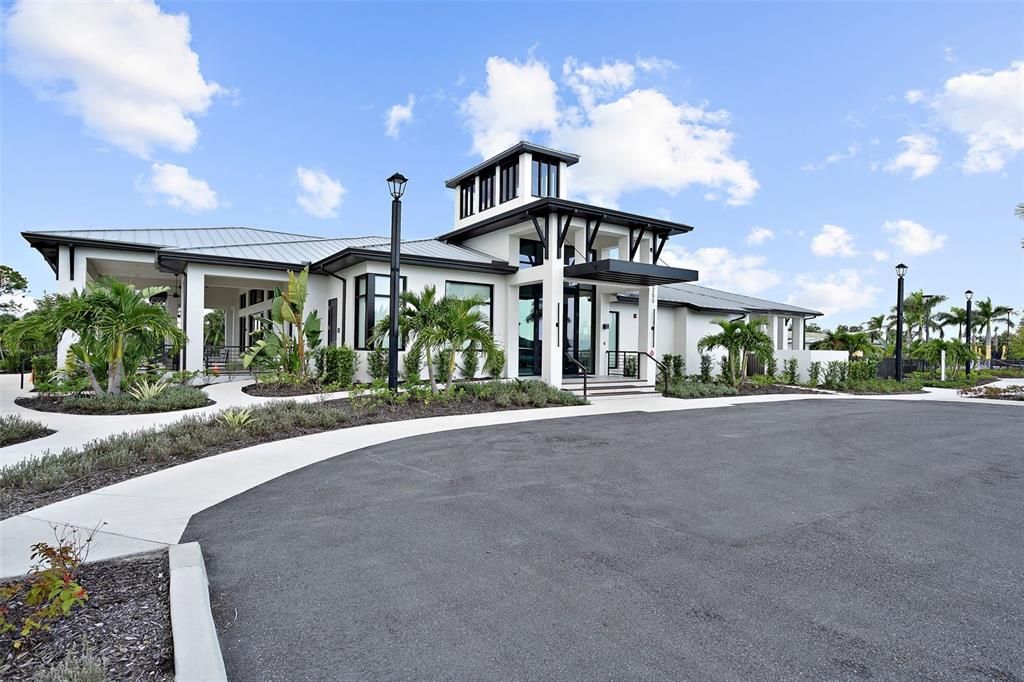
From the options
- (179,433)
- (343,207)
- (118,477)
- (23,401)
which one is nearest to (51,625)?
(118,477)

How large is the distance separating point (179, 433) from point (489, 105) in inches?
612

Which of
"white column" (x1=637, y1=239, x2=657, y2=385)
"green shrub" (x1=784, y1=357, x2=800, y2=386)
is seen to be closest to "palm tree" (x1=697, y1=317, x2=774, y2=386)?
"white column" (x1=637, y1=239, x2=657, y2=385)

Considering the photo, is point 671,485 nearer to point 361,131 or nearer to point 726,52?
point 726,52

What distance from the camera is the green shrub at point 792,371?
2083 cm

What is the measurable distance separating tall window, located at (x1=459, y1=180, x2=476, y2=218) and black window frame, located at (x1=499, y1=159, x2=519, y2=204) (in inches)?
71.9

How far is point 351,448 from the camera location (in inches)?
296

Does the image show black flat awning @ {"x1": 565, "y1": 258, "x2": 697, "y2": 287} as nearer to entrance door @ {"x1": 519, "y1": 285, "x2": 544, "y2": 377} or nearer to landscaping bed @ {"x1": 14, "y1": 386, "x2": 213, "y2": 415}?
entrance door @ {"x1": 519, "y1": 285, "x2": 544, "y2": 377}

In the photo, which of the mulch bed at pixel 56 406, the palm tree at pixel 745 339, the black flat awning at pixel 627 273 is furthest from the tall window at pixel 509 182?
the mulch bed at pixel 56 406

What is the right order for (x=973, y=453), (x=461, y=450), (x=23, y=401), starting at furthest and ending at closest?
(x=23, y=401), (x=973, y=453), (x=461, y=450)

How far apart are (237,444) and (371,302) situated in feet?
25.6

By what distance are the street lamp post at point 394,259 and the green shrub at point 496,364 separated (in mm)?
2459

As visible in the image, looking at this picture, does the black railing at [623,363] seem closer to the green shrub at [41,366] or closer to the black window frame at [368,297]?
the black window frame at [368,297]

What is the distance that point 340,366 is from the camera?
14602 millimetres

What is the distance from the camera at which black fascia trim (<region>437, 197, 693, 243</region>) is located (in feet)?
48.1
